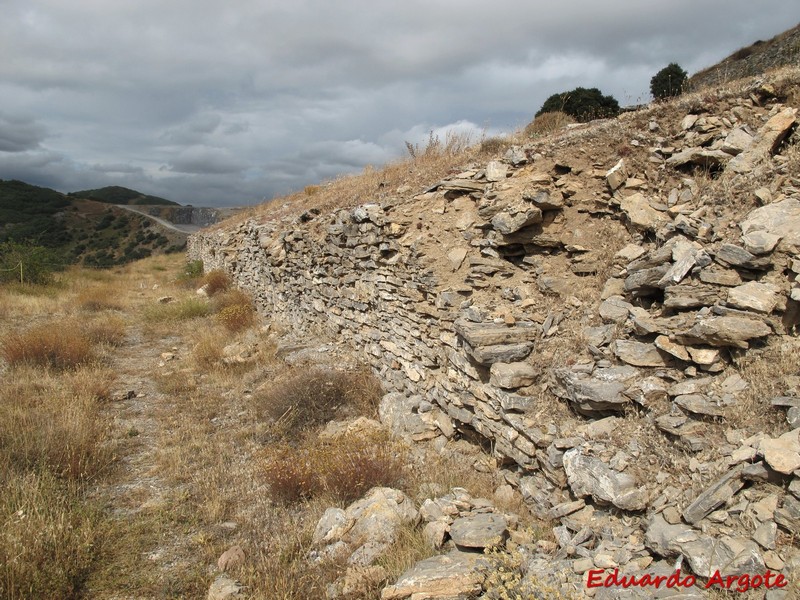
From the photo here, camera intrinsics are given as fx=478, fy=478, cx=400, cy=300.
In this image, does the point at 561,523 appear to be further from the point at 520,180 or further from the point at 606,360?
the point at 520,180

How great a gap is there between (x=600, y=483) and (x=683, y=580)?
0.85 metres

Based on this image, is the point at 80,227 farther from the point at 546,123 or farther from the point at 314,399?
the point at 314,399

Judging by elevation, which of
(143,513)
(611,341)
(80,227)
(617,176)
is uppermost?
(80,227)

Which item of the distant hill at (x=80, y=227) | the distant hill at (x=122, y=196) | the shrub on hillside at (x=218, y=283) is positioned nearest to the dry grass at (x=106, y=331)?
the shrub on hillside at (x=218, y=283)

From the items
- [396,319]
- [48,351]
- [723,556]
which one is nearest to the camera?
[723,556]

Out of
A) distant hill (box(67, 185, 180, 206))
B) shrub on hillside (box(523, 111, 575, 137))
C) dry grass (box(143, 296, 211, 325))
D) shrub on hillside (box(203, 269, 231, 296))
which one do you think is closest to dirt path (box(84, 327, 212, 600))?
dry grass (box(143, 296, 211, 325))

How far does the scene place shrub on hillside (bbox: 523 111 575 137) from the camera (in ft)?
29.7

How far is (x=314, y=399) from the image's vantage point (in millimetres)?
6656

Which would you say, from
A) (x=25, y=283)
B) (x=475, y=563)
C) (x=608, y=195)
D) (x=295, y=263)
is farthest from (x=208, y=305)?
(x=475, y=563)

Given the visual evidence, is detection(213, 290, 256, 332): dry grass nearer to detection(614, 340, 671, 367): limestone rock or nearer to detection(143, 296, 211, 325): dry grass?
detection(143, 296, 211, 325): dry grass

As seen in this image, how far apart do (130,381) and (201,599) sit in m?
6.11

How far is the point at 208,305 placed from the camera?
14.0m

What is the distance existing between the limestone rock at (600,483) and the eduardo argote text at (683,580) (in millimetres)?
522

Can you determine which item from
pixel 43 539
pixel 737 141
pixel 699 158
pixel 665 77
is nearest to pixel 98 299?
pixel 43 539
